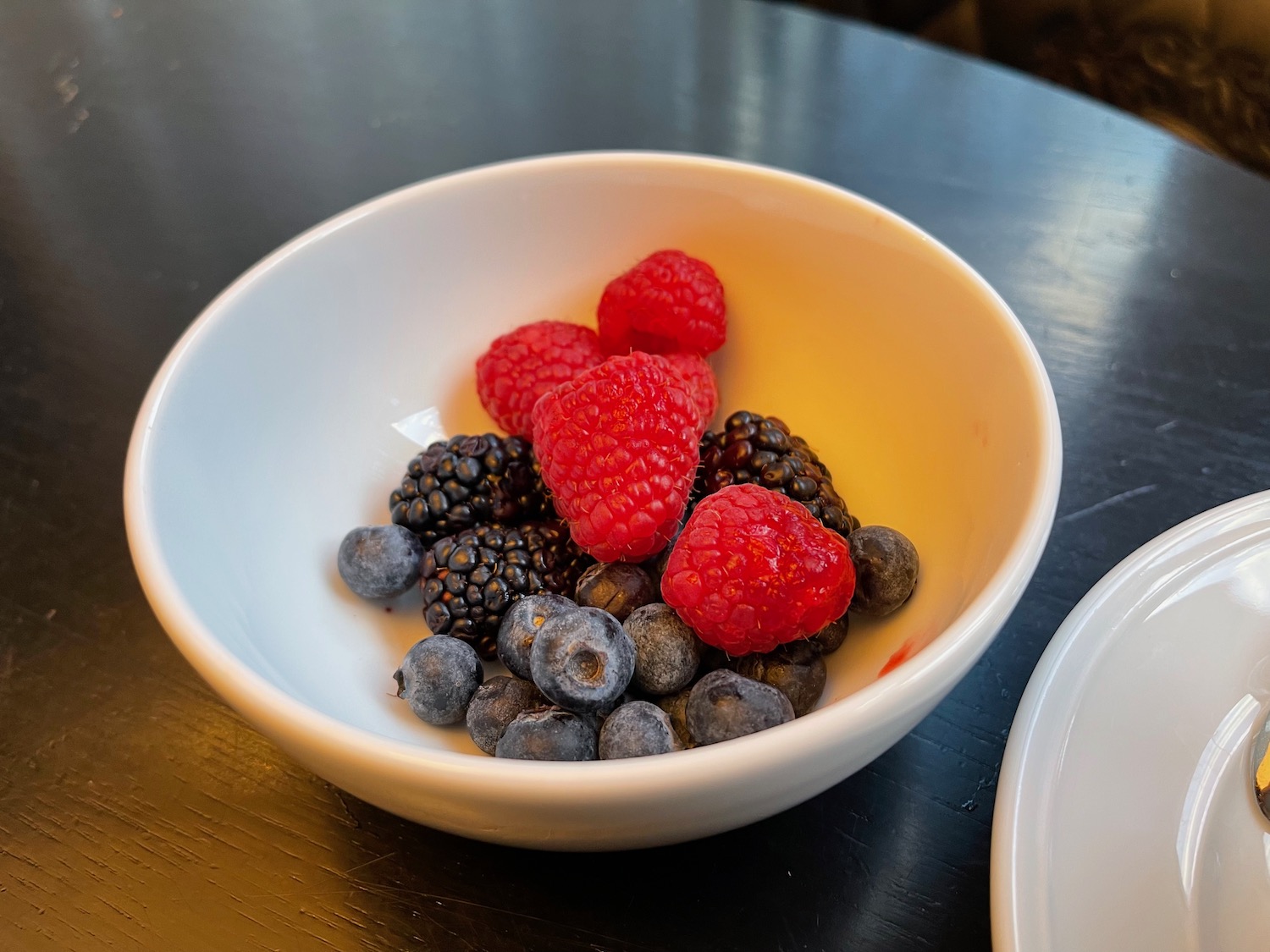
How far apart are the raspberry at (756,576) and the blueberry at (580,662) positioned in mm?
73

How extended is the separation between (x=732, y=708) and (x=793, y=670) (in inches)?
3.9

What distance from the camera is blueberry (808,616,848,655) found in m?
0.72

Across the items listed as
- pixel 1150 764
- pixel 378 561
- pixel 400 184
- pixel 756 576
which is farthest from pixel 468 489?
pixel 400 184

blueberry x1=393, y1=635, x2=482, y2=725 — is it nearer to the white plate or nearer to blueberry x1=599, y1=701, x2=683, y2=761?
blueberry x1=599, y1=701, x2=683, y2=761

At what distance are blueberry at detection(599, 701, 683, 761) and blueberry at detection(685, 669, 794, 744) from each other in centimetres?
2

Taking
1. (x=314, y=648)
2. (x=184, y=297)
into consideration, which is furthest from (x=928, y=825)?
(x=184, y=297)

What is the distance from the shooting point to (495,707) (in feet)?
2.20

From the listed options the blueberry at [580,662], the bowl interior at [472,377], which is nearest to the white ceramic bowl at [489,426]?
the bowl interior at [472,377]

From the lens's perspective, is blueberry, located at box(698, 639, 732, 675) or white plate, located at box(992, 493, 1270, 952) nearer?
white plate, located at box(992, 493, 1270, 952)

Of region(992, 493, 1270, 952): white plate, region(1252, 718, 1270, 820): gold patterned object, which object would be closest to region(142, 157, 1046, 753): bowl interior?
region(992, 493, 1270, 952): white plate

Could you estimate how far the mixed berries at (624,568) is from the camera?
638 millimetres

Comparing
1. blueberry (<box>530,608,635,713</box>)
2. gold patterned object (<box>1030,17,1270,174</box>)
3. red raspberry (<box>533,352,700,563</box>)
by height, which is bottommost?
gold patterned object (<box>1030,17,1270,174</box>)

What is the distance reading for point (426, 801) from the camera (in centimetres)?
49

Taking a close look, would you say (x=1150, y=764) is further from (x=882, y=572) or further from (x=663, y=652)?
(x=663, y=652)
